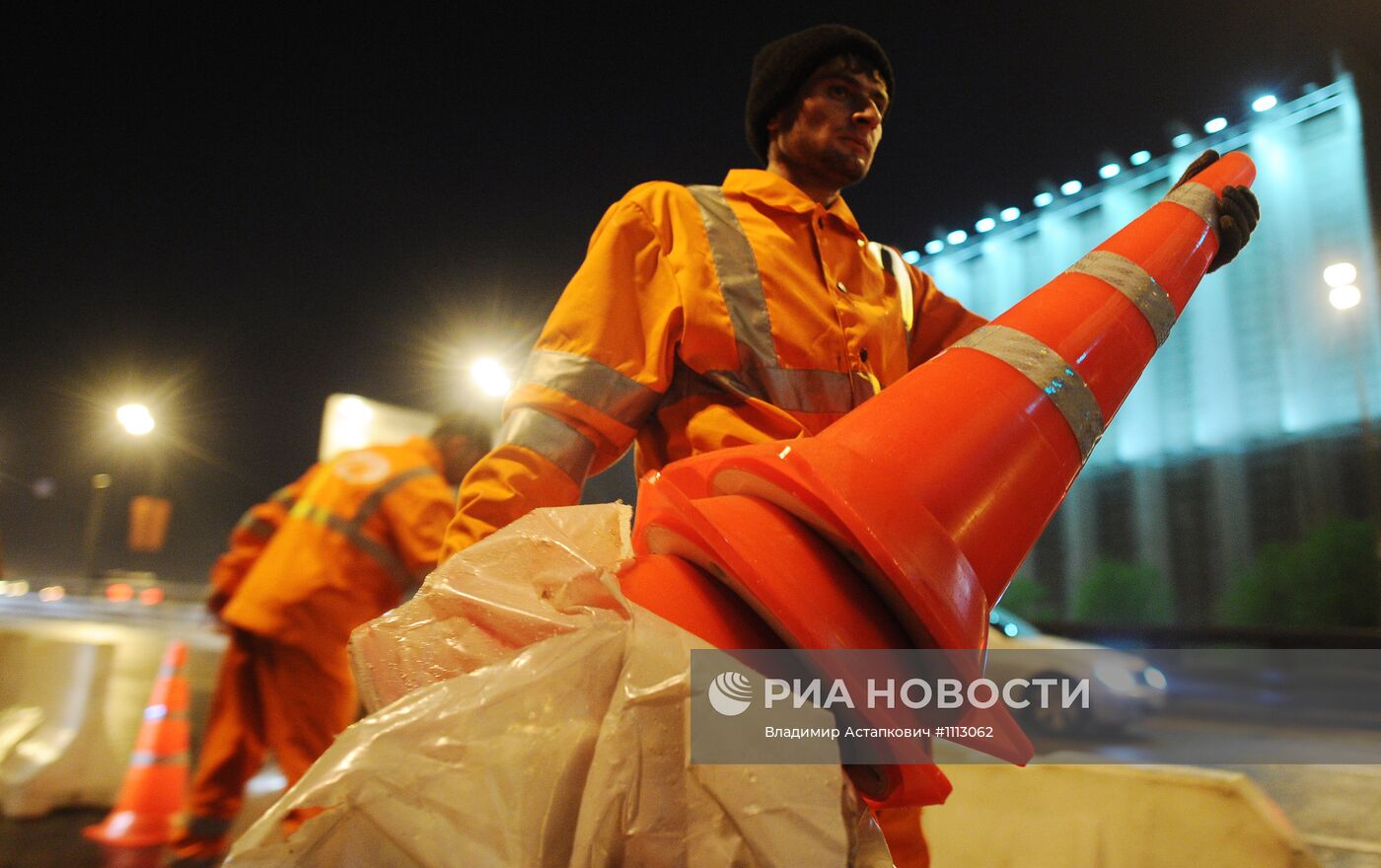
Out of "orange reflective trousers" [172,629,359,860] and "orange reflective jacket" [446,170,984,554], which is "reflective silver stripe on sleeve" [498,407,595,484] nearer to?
"orange reflective jacket" [446,170,984,554]

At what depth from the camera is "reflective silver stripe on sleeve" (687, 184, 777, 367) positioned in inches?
54.9

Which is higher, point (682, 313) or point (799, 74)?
point (799, 74)

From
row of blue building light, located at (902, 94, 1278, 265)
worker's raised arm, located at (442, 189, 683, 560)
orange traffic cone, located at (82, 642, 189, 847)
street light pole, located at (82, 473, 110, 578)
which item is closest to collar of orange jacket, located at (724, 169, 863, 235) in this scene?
worker's raised arm, located at (442, 189, 683, 560)

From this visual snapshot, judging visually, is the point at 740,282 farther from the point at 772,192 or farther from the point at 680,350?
the point at 772,192

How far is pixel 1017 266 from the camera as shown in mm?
24031

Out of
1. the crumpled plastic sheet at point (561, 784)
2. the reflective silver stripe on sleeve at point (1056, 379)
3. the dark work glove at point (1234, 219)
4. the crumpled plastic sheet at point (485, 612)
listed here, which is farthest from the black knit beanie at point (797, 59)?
the crumpled plastic sheet at point (561, 784)

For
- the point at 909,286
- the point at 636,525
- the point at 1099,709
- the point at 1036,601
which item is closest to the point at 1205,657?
the point at 1036,601

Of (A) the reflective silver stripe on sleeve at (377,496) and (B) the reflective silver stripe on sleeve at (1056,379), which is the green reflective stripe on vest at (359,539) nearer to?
(A) the reflective silver stripe on sleeve at (377,496)

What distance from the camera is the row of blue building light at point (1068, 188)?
1788cm

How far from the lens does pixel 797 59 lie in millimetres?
1880

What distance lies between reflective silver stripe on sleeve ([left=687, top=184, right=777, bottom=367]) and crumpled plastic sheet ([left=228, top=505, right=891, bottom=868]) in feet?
2.56

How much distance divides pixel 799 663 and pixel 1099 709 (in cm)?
824

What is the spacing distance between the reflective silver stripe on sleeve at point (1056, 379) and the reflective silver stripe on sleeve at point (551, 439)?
0.65 meters

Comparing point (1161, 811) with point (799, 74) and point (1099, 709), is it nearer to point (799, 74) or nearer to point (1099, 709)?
point (799, 74)
